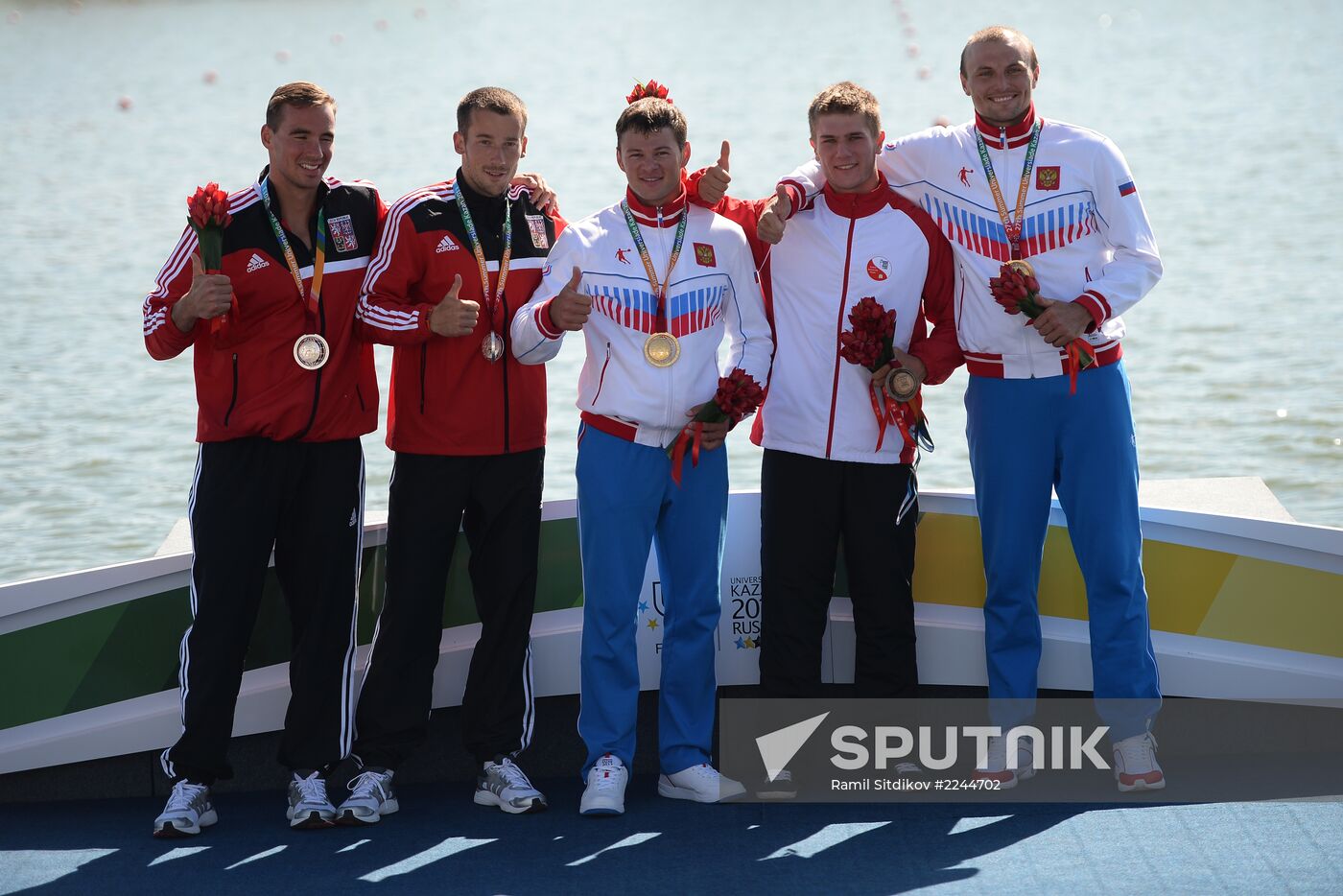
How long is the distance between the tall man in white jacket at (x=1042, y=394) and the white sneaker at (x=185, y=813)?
1.84 m

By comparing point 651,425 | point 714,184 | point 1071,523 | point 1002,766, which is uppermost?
point 714,184

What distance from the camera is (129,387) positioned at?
10805 mm

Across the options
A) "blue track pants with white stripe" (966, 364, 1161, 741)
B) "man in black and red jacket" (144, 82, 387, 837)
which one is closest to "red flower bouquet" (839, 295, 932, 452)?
"blue track pants with white stripe" (966, 364, 1161, 741)

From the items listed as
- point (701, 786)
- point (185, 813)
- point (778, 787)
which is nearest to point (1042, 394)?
point (778, 787)

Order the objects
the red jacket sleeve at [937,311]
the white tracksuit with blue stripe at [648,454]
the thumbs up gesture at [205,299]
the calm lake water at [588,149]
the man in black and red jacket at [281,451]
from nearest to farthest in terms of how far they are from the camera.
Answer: the thumbs up gesture at [205,299] < the man in black and red jacket at [281,451] < the white tracksuit with blue stripe at [648,454] < the red jacket sleeve at [937,311] < the calm lake water at [588,149]

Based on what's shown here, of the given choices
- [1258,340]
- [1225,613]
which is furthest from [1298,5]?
[1225,613]

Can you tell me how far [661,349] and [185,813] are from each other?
1531 mm

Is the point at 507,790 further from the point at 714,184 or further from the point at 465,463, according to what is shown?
the point at 714,184

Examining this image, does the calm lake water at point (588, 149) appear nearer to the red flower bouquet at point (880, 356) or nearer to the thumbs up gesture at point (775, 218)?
the red flower bouquet at point (880, 356)

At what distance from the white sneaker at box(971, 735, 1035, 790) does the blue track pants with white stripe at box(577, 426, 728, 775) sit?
670mm

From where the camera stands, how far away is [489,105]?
3.71m

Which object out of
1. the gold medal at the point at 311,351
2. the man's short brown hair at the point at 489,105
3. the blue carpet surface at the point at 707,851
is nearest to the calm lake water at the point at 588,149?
the blue carpet surface at the point at 707,851

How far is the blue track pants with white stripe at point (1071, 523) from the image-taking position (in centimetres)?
373

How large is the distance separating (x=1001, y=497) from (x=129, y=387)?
27.5 feet
